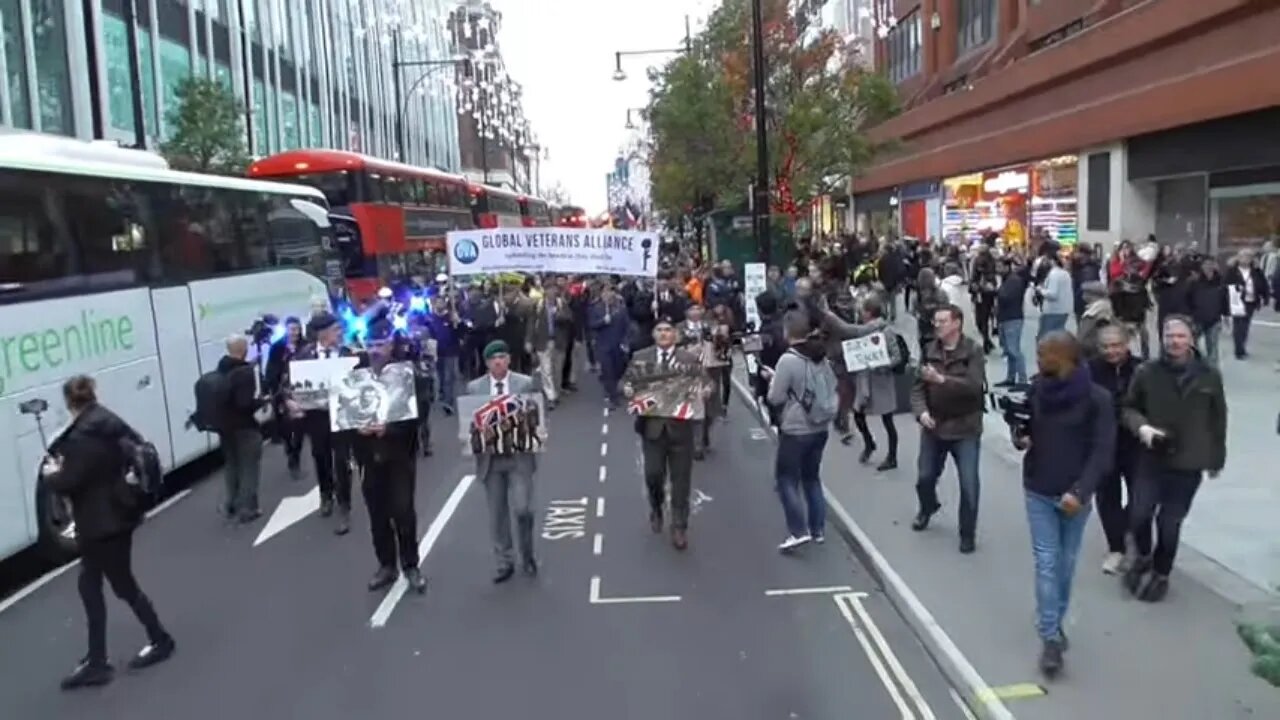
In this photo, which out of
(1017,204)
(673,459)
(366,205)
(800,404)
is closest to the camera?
(800,404)

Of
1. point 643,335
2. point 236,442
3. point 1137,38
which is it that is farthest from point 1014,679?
point 1137,38

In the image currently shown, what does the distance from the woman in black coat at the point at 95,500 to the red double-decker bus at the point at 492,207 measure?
27227mm

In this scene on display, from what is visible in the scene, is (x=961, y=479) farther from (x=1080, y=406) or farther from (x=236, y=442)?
(x=236, y=442)

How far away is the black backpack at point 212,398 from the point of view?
10.4m

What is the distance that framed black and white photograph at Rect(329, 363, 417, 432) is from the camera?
826 centimetres

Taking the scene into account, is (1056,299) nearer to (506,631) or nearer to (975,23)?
(506,631)

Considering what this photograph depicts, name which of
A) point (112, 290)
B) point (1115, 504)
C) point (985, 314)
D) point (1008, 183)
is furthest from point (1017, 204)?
point (1115, 504)

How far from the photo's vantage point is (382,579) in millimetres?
8656

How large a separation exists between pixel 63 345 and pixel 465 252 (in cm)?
614

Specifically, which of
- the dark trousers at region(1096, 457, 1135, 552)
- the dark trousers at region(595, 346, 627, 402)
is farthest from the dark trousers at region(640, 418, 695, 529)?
the dark trousers at region(595, 346, 627, 402)

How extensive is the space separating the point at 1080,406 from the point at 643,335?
389 inches

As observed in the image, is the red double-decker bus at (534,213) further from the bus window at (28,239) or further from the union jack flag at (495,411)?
the union jack flag at (495,411)

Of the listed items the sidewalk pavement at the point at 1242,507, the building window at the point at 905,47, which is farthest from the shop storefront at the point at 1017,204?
the sidewalk pavement at the point at 1242,507

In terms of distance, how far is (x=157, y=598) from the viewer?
345 inches
